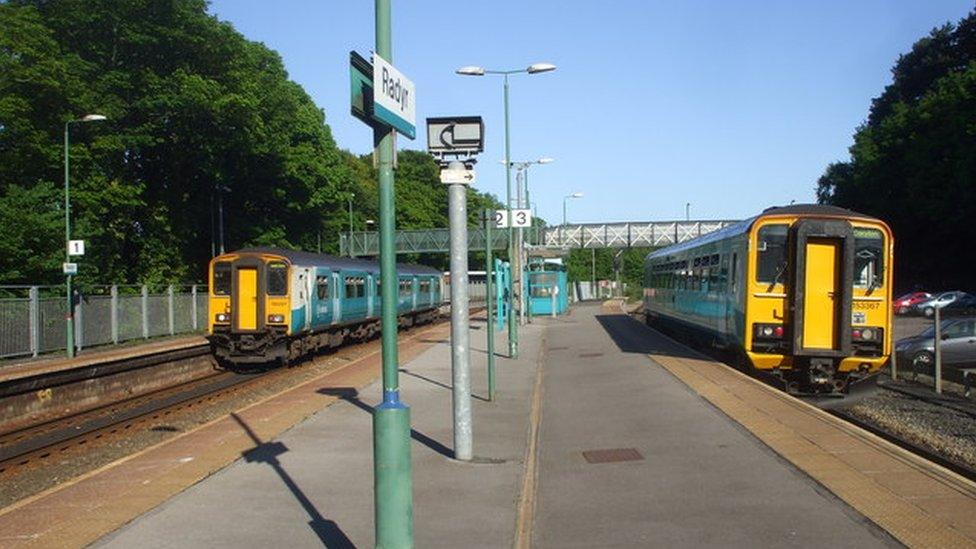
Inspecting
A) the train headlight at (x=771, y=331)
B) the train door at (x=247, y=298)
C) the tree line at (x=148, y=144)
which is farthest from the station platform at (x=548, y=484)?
the tree line at (x=148, y=144)

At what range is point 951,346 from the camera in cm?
2331

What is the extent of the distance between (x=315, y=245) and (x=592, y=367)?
40750mm

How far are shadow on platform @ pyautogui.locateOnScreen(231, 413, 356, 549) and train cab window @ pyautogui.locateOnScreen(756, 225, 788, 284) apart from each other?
29.1 feet

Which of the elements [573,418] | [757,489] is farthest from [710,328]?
[757,489]

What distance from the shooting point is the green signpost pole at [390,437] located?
19.7 ft

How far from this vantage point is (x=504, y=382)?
60.7 feet

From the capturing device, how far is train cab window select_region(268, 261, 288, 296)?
24.3m

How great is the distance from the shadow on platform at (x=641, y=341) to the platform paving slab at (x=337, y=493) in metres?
9.67

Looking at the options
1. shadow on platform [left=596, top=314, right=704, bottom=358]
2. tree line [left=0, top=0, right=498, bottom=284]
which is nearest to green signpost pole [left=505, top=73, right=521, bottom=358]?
shadow on platform [left=596, top=314, right=704, bottom=358]

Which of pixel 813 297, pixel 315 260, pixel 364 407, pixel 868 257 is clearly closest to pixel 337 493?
pixel 364 407

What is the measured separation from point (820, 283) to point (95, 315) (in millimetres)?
25424

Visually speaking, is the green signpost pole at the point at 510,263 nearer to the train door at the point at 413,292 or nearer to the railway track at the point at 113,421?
the railway track at the point at 113,421

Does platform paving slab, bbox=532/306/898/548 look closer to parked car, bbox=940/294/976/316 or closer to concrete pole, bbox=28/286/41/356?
concrete pole, bbox=28/286/41/356

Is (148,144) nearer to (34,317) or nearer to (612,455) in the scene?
(34,317)
